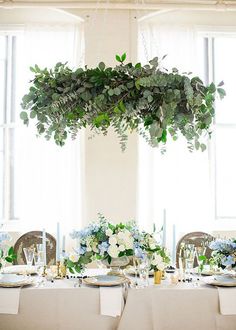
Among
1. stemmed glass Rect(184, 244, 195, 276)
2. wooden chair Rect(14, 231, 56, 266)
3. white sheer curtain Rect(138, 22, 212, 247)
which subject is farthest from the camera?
white sheer curtain Rect(138, 22, 212, 247)

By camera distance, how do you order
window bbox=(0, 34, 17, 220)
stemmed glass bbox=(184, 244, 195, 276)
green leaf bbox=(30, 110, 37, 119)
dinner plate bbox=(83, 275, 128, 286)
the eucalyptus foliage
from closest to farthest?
the eucalyptus foliage, green leaf bbox=(30, 110, 37, 119), dinner plate bbox=(83, 275, 128, 286), stemmed glass bbox=(184, 244, 195, 276), window bbox=(0, 34, 17, 220)

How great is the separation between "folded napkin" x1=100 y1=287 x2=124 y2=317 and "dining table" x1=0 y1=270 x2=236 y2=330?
32 millimetres

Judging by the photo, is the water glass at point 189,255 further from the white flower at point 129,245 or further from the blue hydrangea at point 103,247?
the blue hydrangea at point 103,247

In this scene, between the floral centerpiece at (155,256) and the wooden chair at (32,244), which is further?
the wooden chair at (32,244)

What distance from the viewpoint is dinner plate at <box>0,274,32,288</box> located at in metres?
2.74

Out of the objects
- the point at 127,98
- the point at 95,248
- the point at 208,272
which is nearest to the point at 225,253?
the point at 208,272

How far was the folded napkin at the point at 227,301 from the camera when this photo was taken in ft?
8.66

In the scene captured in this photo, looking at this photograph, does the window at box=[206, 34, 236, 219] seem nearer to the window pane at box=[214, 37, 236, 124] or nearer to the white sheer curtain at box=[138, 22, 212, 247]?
the window pane at box=[214, 37, 236, 124]

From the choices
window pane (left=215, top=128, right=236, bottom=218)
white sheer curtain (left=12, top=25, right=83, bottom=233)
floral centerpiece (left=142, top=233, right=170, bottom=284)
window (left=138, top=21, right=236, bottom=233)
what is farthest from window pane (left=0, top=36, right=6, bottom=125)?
floral centerpiece (left=142, top=233, right=170, bottom=284)

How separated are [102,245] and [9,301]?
2.06 ft

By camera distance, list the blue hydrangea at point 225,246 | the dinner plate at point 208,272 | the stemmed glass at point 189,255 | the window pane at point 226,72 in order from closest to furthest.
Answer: the blue hydrangea at point 225,246
the stemmed glass at point 189,255
the dinner plate at point 208,272
the window pane at point 226,72

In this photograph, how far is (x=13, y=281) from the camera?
2.81m

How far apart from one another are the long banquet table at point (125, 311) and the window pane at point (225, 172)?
2561 mm

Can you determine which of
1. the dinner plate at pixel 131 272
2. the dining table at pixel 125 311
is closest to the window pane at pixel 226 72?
the dinner plate at pixel 131 272
